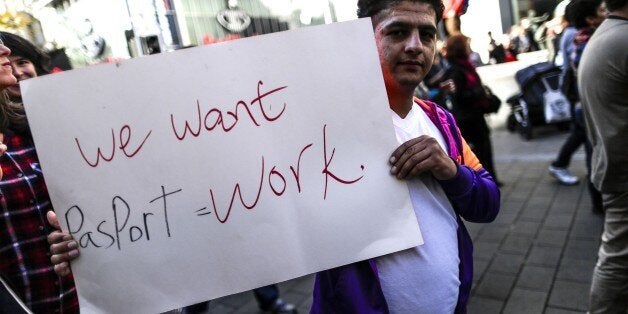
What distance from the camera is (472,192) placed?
1132 mm

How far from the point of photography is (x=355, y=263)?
1062mm

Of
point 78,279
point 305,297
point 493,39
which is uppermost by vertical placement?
point 493,39

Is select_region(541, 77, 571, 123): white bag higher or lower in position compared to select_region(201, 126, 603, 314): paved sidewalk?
higher

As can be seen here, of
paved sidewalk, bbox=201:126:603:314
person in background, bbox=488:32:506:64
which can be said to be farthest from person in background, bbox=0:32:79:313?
person in background, bbox=488:32:506:64

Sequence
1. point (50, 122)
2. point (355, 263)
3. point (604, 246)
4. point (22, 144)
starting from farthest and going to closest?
point (604, 246) → point (22, 144) → point (355, 263) → point (50, 122)

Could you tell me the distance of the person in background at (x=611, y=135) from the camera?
1.77 meters

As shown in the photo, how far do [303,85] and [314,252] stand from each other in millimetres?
415

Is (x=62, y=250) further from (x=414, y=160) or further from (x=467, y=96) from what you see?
(x=467, y=96)

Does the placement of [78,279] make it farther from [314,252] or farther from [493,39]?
[493,39]

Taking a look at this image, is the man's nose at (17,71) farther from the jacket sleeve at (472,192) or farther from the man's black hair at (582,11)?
the man's black hair at (582,11)

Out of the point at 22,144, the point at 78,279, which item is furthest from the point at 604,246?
the point at 22,144

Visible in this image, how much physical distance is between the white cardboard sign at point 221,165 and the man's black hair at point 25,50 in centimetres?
68

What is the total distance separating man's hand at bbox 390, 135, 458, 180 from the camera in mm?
998

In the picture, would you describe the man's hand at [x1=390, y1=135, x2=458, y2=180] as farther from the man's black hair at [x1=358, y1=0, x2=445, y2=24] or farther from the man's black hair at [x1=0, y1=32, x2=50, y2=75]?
the man's black hair at [x1=0, y1=32, x2=50, y2=75]
